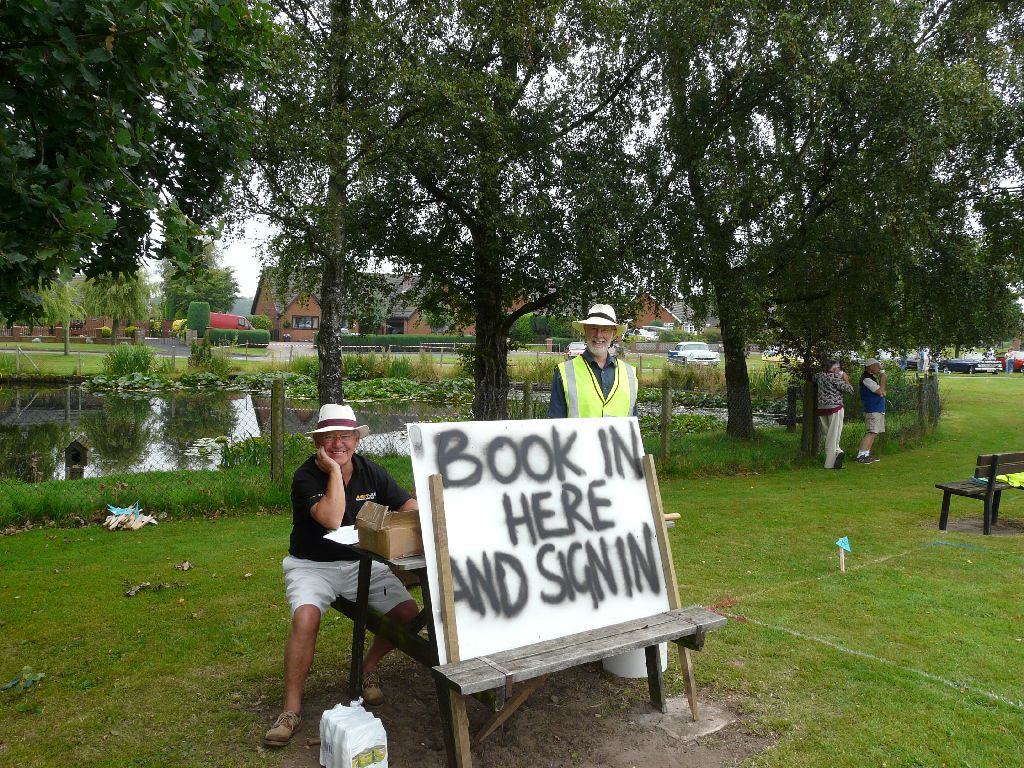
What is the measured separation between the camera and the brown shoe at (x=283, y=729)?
370 cm

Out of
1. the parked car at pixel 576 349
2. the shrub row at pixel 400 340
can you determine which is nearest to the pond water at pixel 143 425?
the parked car at pixel 576 349

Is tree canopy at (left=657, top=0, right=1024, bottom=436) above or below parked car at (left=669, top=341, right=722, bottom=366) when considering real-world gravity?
above

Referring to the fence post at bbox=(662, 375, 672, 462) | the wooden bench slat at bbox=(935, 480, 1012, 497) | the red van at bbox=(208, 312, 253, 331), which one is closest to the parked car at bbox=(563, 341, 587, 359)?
the fence post at bbox=(662, 375, 672, 462)

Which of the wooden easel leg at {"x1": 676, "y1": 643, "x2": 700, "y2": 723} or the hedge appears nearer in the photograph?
the wooden easel leg at {"x1": 676, "y1": 643, "x2": 700, "y2": 723}

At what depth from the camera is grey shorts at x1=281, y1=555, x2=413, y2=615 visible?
4078mm

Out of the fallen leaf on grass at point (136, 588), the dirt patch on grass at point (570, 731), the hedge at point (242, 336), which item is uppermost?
the hedge at point (242, 336)

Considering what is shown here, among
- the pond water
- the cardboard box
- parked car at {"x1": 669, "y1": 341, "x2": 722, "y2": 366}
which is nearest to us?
the cardboard box

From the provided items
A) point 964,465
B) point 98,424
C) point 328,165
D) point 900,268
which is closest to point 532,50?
point 328,165

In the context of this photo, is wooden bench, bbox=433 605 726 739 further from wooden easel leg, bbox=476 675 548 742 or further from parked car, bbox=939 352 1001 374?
parked car, bbox=939 352 1001 374

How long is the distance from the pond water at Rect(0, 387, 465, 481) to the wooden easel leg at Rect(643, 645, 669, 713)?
6.04 m

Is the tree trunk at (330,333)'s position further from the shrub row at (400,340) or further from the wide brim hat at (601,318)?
the shrub row at (400,340)

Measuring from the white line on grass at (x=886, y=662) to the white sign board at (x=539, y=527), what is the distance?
1492 mm

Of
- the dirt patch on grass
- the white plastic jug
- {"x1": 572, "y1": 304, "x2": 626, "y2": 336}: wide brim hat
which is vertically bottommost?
the dirt patch on grass

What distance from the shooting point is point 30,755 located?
12.0 ft
